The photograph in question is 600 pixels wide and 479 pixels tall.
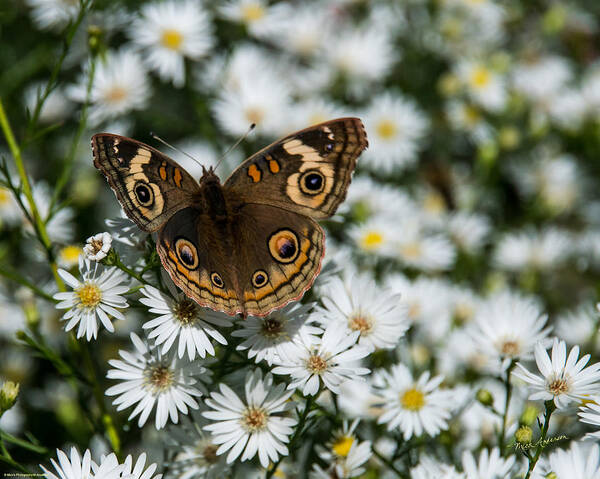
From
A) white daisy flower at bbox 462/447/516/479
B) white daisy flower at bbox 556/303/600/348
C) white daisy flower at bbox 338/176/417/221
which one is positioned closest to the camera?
white daisy flower at bbox 462/447/516/479

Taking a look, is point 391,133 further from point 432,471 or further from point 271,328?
point 432,471

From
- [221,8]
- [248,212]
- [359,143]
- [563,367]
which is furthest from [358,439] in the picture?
[221,8]

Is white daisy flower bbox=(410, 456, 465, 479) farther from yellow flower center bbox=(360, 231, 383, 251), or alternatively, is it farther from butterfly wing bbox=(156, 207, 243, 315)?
yellow flower center bbox=(360, 231, 383, 251)

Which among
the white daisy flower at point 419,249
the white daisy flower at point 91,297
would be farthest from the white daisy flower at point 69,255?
the white daisy flower at point 419,249

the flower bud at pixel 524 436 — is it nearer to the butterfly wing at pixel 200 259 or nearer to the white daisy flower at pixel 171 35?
the butterfly wing at pixel 200 259

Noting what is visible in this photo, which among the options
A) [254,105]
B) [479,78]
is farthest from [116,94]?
[479,78]

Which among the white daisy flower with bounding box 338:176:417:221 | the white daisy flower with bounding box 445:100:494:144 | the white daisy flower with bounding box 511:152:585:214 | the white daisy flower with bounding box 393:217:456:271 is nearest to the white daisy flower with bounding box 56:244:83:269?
the white daisy flower with bounding box 338:176:417:221

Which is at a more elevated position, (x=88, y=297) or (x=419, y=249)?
(x=419, y=249)
